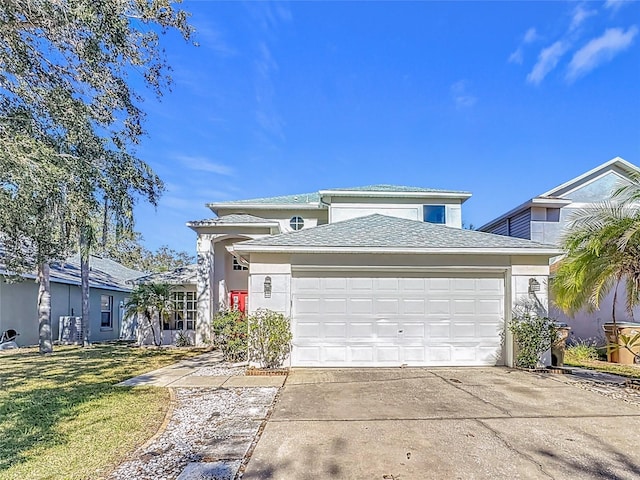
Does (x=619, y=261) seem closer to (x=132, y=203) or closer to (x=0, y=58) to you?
(x=132, y=203)

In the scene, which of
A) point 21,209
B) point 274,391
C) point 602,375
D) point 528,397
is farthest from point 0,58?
point 602,375

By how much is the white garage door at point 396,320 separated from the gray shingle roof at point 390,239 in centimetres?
78

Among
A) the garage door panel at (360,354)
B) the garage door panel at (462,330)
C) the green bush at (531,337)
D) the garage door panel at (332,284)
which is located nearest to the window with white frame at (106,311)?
the garage door panel at (332,284)

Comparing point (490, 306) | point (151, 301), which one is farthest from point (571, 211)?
point (151, 301)

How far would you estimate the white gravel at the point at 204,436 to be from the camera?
4.05 meters

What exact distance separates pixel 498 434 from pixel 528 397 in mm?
2311

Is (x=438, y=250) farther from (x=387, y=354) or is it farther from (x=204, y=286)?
(x=204, y=286)

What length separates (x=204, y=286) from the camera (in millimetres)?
16141

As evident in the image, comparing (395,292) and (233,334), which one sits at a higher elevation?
(395,292)

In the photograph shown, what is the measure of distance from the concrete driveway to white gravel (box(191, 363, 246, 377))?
195cm

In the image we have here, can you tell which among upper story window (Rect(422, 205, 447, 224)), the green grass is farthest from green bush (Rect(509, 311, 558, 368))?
upper story window (Rect(422, 205, 447, 224))

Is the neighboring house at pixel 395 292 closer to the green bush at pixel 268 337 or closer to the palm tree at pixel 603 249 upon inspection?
the green bush at pixel 268 337

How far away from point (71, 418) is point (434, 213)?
15019mm

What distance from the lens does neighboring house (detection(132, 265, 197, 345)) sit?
54.4 feet
